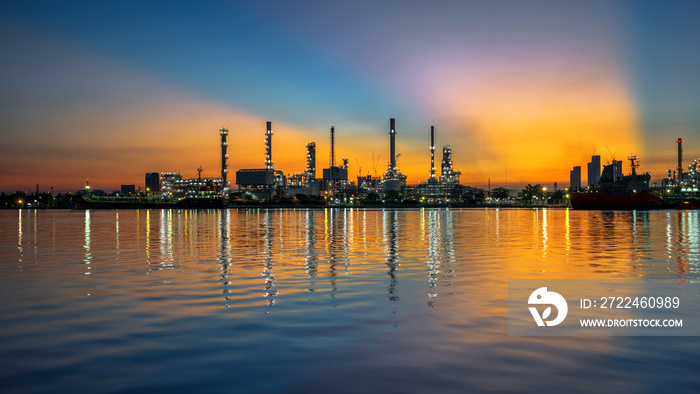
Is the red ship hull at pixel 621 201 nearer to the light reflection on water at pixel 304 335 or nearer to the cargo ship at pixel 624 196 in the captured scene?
the cargo ship at pixel 624 196

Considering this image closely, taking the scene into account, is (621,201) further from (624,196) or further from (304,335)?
(304,335)

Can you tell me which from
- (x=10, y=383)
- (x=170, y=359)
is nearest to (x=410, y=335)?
(x=170, y=359)

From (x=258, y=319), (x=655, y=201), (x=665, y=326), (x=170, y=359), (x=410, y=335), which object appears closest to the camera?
(x=170, y=359)

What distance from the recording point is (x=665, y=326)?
39.7 feet

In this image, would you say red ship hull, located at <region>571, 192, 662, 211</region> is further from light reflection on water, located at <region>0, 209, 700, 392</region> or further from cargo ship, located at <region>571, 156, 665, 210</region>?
light reflection on water, located at <region>0, 209, 700, 392</region>

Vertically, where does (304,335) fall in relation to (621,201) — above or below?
below

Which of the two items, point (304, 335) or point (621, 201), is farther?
point (621, 201)

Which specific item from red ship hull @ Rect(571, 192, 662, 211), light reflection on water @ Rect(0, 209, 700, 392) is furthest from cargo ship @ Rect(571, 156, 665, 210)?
light reflection on water @ Rect(0, 209, 700, 392)

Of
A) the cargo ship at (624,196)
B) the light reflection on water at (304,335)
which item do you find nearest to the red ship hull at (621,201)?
the cargo ship at (624,196)

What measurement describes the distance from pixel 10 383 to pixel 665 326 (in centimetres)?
1337

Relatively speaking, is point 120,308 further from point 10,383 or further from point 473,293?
point 473,293

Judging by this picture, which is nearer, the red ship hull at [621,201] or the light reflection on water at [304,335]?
the light reflection on water at [304,335]

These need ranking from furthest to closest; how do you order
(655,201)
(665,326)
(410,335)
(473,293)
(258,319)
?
1. (655,201)
2. (473,293)
3. (258,319)
4. (665,326)
5. (410,335)

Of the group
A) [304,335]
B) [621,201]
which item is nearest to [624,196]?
[621,201]
